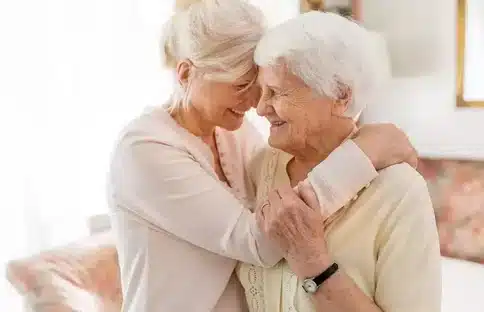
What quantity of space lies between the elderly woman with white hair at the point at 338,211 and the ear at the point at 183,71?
0.18 metres

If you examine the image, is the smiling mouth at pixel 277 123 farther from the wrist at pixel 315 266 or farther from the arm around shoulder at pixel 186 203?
the wrist at pixel 315 266

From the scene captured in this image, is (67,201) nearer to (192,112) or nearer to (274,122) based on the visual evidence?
(192,112)

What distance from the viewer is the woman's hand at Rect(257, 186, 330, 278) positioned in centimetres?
118

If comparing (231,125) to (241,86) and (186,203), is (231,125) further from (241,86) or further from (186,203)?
(186,203)

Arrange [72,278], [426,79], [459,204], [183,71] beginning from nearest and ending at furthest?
→ [183,71] < [72,278] < [459,204] < [426,79]

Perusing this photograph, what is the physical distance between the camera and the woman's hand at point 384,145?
1.24m

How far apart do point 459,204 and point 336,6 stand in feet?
3.86

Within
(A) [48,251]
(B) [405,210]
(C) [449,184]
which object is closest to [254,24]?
(B) [405,210]

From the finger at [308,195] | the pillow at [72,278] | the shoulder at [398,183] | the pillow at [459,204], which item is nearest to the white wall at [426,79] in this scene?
the pillow at [459,204]

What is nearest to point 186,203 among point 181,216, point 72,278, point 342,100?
point 181,216

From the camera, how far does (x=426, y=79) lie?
306cm

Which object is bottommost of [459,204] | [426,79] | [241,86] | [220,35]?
[459,204]

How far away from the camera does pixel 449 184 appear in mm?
2889

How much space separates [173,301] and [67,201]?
1058 mm
